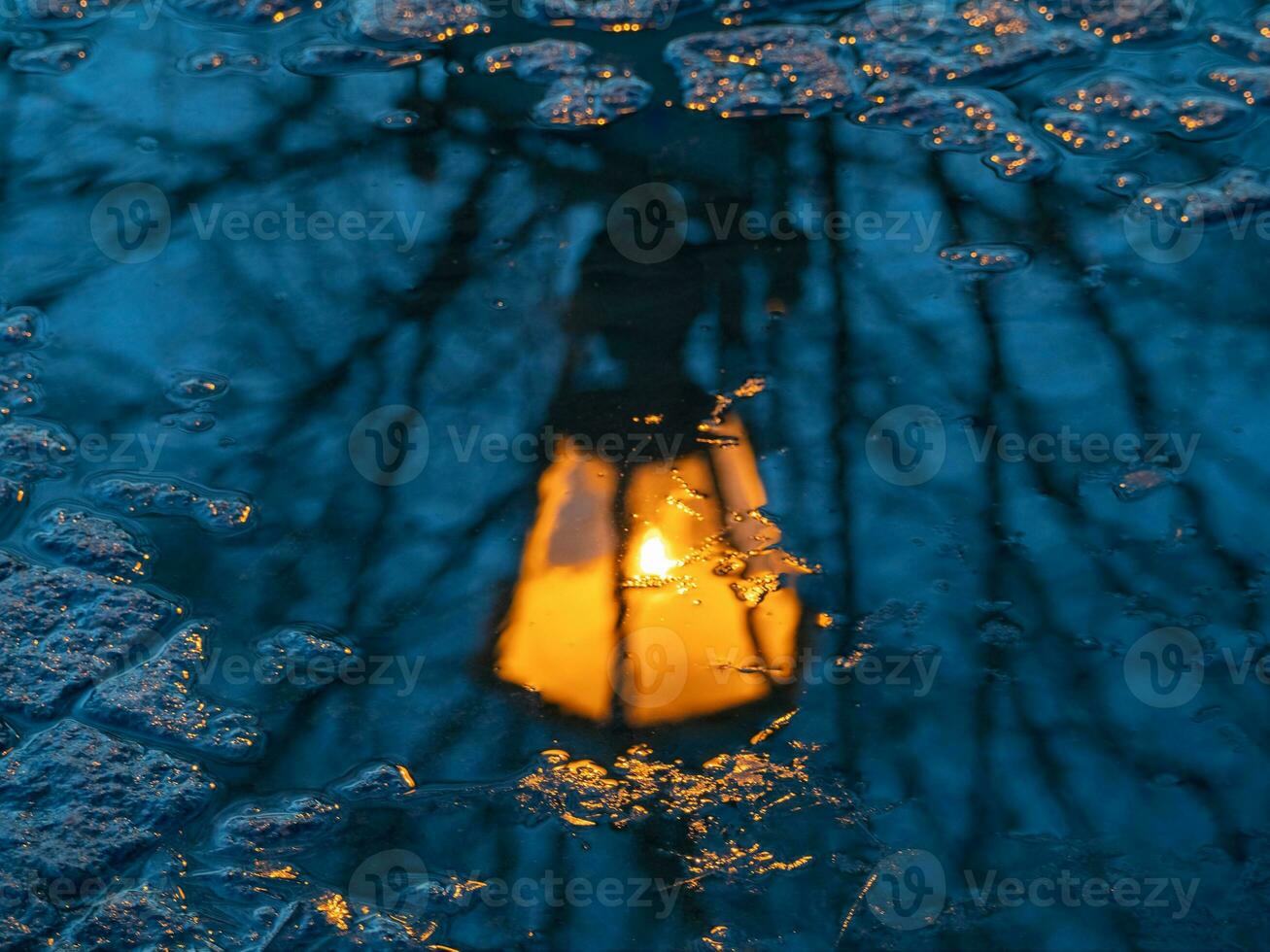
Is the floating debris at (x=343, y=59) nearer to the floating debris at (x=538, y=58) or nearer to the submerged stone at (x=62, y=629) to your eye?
the floating debris at (x=538, y=58)

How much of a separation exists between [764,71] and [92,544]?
2.12 meters

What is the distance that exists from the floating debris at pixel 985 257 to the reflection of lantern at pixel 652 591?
2.43 feet

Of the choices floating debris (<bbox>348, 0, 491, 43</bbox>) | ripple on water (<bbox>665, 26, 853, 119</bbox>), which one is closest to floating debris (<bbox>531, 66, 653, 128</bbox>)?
ripple on water (<bbox>665, 26, 853, 119</bbox>)

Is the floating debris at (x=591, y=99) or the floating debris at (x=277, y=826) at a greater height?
the floating debris at (x=591, y=99)

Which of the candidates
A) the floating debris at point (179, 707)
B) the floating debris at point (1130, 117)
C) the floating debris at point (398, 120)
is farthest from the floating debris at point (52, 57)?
the floating debris at point (1130, 117)

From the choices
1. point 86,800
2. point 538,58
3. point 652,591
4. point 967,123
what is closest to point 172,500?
point 86,800

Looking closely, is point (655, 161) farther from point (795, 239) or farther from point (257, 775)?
point (257, 775)

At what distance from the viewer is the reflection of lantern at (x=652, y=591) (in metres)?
2.37

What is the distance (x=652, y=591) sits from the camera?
8.20ft

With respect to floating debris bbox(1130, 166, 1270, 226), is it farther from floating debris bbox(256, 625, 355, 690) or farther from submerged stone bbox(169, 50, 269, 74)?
submerged stone bbox(169, 50, 269, 74)

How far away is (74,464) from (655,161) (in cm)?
155

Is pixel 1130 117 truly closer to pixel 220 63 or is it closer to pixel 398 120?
pixel 398 120

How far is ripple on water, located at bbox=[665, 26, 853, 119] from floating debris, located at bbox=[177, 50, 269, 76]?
45.2 inches

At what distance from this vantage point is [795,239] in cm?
317
